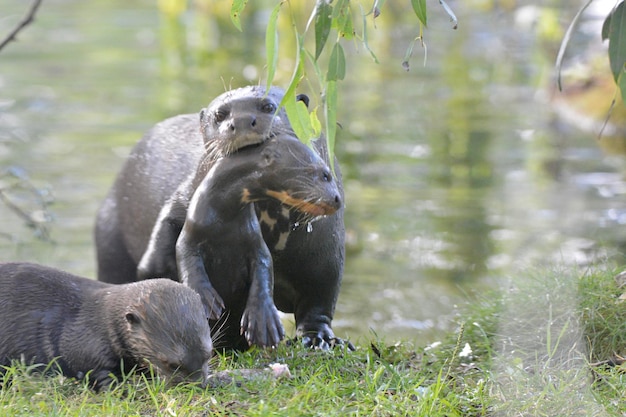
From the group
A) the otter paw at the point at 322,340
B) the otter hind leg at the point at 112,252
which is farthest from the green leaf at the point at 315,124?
the otter hind leg at the point at 112,252

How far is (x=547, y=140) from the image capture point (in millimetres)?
12164

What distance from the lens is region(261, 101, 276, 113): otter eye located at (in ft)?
13.9

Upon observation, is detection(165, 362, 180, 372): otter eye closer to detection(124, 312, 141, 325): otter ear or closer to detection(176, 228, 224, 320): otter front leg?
detection(124, 312, 141, 325): otter ear

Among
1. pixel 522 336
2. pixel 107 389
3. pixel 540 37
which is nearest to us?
pixel 107 389

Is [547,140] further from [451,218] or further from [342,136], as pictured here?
[451,218]

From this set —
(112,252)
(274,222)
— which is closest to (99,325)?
(274,222)

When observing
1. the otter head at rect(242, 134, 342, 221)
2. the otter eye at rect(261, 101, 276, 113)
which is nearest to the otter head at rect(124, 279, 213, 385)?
the otter head at rect(242, 134, 342, 221)

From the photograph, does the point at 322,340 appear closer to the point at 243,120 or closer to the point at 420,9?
the point at 243,120

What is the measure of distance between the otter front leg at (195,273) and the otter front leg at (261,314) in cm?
12

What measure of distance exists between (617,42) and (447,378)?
55.3 inches

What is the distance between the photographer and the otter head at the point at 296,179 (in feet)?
13.4

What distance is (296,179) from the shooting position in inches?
162

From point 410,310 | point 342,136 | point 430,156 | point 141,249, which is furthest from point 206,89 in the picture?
point 141,249

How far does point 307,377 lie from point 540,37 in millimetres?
13458
